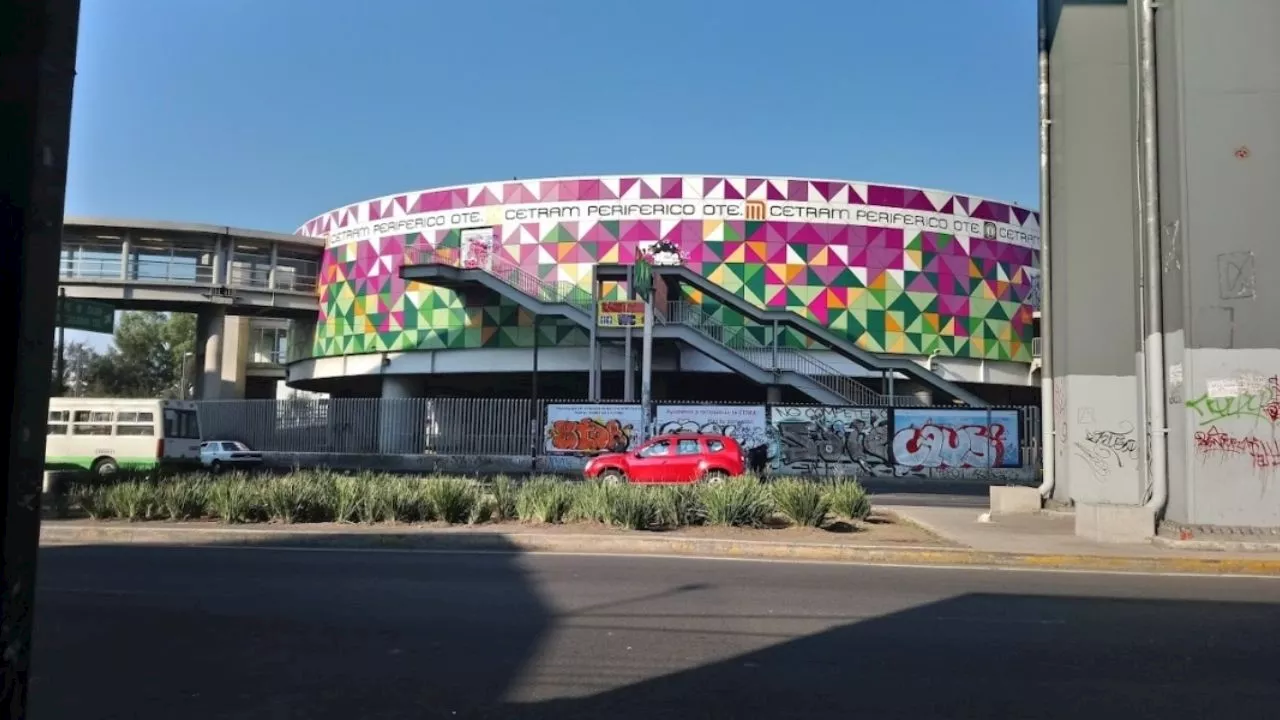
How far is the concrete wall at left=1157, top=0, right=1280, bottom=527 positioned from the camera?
1282 centimetres

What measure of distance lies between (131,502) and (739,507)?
30.2 ft

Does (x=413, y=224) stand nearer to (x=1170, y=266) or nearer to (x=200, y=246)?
(x=200, y=246)

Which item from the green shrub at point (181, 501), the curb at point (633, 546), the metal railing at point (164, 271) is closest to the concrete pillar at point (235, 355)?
the metal railing at point (164, 271)

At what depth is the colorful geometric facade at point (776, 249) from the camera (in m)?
42.8

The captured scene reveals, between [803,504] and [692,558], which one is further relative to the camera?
[803,504]

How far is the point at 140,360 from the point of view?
78.6 m

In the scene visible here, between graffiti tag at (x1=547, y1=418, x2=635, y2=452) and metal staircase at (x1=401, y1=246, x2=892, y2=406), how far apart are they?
502cm

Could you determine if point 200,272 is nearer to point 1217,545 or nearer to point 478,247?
point 478,247

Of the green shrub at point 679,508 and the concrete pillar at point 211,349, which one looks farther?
the concrete pillar at point 211,349

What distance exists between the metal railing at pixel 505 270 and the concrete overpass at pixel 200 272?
8.23 m

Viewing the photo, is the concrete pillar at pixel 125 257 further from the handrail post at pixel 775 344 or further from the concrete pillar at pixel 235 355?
the handrail post at pixel 775 344

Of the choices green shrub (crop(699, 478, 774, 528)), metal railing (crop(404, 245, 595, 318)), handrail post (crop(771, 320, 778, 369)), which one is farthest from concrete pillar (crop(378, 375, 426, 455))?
green shrub (crop(699, 478, 774, 528))

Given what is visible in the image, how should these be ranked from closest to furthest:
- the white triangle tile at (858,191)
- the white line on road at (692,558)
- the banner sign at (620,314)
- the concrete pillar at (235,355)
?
the white line on road at (692,558) → the banner sign at (620,314) → the white triangle tile at (858,191) → the concrete pillar at (235,355)

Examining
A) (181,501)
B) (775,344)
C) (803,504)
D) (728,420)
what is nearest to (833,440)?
(728,420)
